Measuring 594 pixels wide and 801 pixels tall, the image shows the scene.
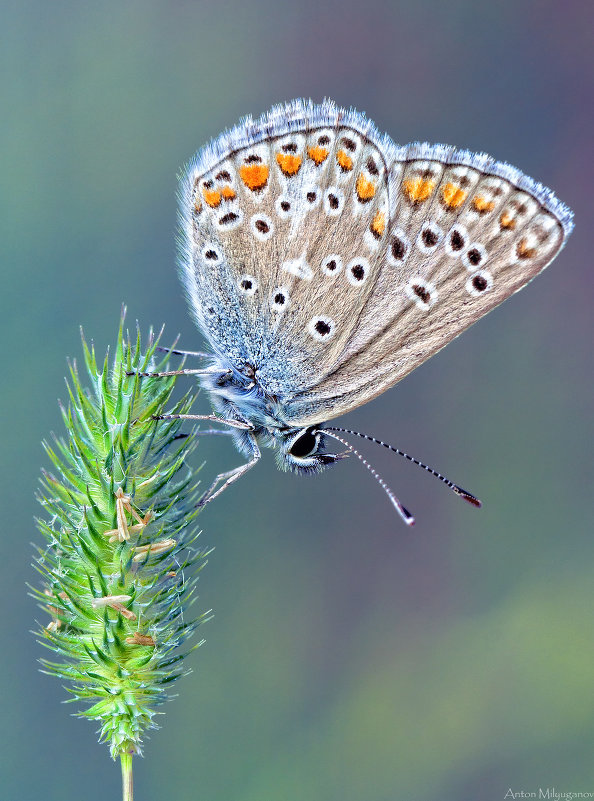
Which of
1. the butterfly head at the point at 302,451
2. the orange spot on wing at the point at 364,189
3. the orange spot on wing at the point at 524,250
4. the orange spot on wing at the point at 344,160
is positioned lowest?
the butterfly head at the point at 302,451

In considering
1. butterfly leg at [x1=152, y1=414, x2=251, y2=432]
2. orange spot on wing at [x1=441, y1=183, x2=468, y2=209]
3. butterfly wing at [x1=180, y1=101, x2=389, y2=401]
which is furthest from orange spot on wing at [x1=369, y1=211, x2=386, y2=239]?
butterfly leg at [x1=152, y1=414, x2=251, y2=432]

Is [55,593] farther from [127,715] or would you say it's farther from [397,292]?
[397,292]

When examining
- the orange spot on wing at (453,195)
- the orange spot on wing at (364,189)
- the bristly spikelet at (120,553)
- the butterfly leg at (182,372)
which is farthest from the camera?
the orange spot on wing at (364,189)

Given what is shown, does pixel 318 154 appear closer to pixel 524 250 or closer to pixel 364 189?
pixel 364 189

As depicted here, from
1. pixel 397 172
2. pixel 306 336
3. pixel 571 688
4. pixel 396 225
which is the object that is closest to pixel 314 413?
pixel 306 336

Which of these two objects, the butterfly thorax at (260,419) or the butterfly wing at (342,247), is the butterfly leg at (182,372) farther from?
the butterfly wing at (342,247)

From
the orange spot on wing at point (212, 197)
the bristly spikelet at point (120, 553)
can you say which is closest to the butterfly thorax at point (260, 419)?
the orange spot on wing at point (212, 197)

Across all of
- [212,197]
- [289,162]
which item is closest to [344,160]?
[289,162]
